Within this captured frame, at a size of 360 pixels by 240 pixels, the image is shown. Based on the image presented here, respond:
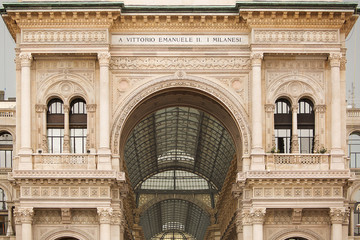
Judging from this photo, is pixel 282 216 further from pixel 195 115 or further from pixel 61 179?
pixel 195 115

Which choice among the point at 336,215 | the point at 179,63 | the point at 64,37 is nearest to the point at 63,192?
the point at 64,37

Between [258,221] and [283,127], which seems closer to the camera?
[258,221]

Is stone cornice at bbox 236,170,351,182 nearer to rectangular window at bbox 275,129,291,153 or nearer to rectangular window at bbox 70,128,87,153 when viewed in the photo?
rectangular window at bbox 275,129,291,153

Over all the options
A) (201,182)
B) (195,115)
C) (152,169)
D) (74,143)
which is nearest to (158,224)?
(201,182)

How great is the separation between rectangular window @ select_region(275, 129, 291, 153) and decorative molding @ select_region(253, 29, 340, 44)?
6.35 meters

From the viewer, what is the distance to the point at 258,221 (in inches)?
2505

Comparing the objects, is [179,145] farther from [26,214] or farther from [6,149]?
[26,214]

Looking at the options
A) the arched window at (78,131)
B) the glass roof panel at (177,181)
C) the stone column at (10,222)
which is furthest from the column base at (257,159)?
the glass roof panel at (177,181)

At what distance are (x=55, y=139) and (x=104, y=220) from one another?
7.13 metres

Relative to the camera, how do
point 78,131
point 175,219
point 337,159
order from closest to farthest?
point 337,159
point 78,131
point 175,219

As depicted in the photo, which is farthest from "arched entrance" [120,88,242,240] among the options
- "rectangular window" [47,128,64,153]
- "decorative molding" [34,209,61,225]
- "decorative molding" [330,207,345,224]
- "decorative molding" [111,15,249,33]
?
"decorative molding" [330,207,345,224]

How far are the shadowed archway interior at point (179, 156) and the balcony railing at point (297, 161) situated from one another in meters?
17.7

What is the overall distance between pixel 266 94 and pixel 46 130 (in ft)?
50.5

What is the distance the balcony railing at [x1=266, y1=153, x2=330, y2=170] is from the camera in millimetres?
64312
